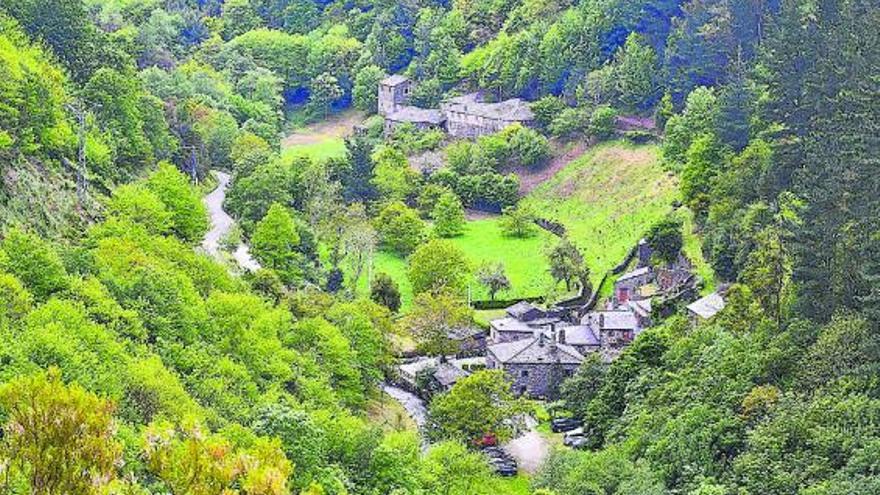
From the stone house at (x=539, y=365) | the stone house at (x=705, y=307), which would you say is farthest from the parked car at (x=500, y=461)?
the stone house at (x=705, y=307)

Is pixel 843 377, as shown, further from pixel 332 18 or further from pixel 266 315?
pixel 332 18

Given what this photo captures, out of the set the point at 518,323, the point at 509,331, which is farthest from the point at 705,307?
the point at 518,323

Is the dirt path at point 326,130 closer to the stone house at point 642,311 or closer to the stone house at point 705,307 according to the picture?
the stone house at point 642,311

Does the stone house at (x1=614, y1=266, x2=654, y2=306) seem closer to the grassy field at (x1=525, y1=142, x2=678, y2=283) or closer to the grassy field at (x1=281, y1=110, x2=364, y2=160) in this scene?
the grassy field at (x1=525, y1=142, x2=678, y2=283)

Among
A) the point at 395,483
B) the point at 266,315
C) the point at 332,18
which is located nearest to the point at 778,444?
the point at 395,483

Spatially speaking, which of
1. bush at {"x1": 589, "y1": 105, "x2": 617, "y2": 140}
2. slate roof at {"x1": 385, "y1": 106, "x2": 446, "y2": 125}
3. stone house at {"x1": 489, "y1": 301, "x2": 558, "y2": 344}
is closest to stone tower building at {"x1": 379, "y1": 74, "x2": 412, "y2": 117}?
slate roof at {"x1": 385, "y1": 106, "x2": 446, "y2": 125}
